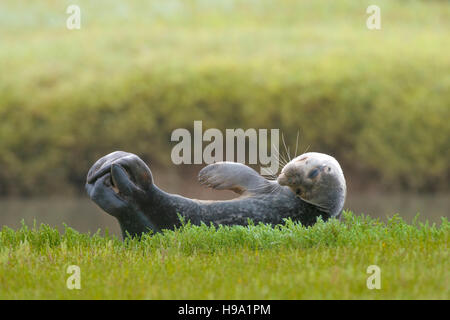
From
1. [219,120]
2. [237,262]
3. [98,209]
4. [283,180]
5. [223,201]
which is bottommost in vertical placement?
[98,209]

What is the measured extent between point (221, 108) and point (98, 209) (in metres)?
2.62

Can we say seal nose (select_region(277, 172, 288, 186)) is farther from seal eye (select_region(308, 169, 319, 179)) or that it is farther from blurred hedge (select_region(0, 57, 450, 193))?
blurred hedge (select_region(0, 57, 450, 193))

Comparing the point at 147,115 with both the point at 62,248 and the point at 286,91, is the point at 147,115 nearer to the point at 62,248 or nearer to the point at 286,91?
the point at 286,91

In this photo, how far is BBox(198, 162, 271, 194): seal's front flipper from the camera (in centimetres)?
401

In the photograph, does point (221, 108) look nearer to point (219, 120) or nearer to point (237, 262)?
point (219, 120)

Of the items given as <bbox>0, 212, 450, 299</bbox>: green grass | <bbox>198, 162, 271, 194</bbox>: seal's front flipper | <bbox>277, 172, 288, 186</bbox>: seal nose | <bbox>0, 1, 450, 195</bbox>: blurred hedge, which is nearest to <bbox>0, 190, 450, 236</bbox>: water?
<bbox>0, 1, 450, 195</bbox>: blurred hedge

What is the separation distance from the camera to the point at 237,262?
3.07m

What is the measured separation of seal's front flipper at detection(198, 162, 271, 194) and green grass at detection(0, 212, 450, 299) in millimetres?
353

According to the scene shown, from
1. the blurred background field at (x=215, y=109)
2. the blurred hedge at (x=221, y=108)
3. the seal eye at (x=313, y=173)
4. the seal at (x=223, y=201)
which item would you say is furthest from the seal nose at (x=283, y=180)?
the blurred hedge at (x=221, y=108)

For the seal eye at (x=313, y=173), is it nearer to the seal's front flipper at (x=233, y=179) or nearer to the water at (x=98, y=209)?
the seal's front flipper at (x=233, y=179)

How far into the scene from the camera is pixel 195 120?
32.9ft

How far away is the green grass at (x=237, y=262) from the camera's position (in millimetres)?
2605

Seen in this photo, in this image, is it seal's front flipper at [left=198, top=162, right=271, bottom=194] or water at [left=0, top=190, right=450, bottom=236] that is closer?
seal's front flipper at [left=198, top=162, right=271, bottom=194]

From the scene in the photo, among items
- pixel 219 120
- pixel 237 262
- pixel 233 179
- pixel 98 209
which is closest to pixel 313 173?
pixel 233 179
